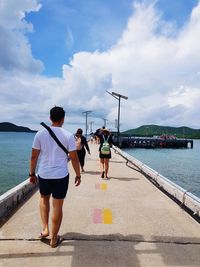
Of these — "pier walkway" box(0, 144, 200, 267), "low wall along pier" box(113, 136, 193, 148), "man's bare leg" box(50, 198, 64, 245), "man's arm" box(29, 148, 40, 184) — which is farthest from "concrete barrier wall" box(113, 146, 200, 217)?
"low wall along pier" box(113, 136, 193, 148)

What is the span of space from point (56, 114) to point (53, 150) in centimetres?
55

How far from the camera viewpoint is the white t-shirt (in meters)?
5.00

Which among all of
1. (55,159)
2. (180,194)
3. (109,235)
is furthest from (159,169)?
(55,159)

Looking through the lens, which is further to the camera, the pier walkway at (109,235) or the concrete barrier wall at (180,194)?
the concrete barrier wall at (180,194)

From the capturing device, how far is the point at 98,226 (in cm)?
617

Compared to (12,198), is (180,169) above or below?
below

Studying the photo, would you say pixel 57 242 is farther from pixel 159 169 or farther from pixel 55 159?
pixel 159 169

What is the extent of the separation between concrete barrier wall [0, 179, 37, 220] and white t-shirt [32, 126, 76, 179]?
2107 millimetres

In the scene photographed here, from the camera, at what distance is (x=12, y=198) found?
7449 millimetres

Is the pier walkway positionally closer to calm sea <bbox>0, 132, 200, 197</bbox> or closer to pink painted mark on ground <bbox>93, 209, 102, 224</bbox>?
pink painted mark on ground <bbox>93, 209, 102, 224</bbox>

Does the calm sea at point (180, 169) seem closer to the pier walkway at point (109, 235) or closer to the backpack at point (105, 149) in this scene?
the backpack at point (105, 149)

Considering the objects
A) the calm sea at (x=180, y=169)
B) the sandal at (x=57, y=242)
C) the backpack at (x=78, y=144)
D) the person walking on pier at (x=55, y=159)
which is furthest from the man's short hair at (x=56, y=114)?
the calm sea at (x=180, y=169)

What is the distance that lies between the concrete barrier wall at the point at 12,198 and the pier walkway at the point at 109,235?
0.66 feet

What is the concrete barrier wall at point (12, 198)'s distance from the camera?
6705mm
